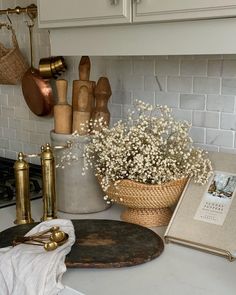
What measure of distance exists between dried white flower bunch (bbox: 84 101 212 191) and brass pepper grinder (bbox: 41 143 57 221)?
17 centimetres

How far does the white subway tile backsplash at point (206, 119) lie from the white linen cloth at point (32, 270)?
0.67 meters

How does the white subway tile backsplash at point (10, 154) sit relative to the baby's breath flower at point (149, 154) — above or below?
below

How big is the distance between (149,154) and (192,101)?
1.15 feet

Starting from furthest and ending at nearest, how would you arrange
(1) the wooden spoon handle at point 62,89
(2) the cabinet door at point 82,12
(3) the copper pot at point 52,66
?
(3) the copper pot at point 52,66 < (1) the wooden spoon handle at point 62,89 < (2) the cabinet door at point 82,12

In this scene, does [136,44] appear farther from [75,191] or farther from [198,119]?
[75,191]

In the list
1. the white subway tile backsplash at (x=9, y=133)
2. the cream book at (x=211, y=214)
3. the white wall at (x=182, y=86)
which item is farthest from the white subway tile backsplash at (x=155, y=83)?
the white subway tile backsplash at (x=9, y=133)

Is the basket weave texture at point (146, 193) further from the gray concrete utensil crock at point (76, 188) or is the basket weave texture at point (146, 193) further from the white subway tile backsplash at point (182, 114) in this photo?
the white subway tile backsplash at point (182, 114)

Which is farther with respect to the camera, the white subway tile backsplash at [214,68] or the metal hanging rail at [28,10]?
the metal hanging rail at [28,10]

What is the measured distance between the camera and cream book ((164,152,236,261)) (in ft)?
4.15

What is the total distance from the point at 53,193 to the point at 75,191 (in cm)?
9

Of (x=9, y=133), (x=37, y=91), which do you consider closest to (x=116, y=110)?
(x=37, y=91)

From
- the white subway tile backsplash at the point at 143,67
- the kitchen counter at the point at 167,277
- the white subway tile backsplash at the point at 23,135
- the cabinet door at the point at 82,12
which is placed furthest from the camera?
the white subway tile backsplash at the point at 23,135

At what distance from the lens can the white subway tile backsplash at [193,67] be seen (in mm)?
1535

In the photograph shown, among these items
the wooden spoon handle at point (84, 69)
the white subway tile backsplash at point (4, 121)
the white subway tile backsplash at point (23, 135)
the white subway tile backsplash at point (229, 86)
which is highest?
the wooden spoon handle at point (84, 69)
